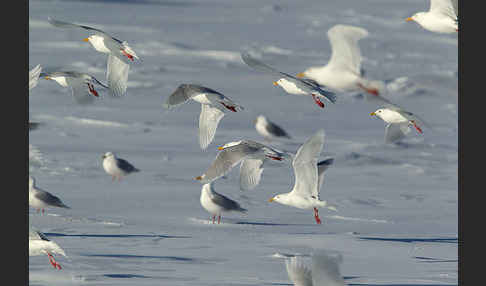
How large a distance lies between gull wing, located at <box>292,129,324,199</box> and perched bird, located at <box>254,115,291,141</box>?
4.84 meters

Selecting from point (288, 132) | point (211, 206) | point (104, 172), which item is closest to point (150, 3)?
point (288, 132)

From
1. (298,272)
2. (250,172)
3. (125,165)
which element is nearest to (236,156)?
(250,172)

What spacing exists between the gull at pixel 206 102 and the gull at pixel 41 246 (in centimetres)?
151

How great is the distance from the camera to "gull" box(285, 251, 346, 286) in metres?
6.44

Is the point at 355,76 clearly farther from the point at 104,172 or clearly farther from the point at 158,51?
the point at 158,51

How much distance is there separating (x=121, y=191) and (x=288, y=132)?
4002mm

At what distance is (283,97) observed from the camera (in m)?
15.5

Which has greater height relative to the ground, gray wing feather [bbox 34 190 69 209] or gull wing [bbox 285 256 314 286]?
gray wing feather [bbox 34 190 69 209]

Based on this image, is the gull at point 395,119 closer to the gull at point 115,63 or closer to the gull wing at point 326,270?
the gull wing at point 326,270

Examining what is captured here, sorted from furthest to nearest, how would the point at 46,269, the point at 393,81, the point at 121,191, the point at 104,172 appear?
the point at 393,81
the point at 104,172
the point at 121,191
the point at 46,269

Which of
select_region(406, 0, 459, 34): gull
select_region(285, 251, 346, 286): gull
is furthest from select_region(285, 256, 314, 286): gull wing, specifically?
select_region(406, 0, 459, 34): gull

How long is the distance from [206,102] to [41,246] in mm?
1939

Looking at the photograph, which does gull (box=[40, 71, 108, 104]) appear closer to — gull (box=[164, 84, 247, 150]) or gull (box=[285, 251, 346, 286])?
gull (box=[164, 84, 247, 150])

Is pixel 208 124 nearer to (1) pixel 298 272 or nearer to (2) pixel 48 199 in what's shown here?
(2) pixel 48 199
